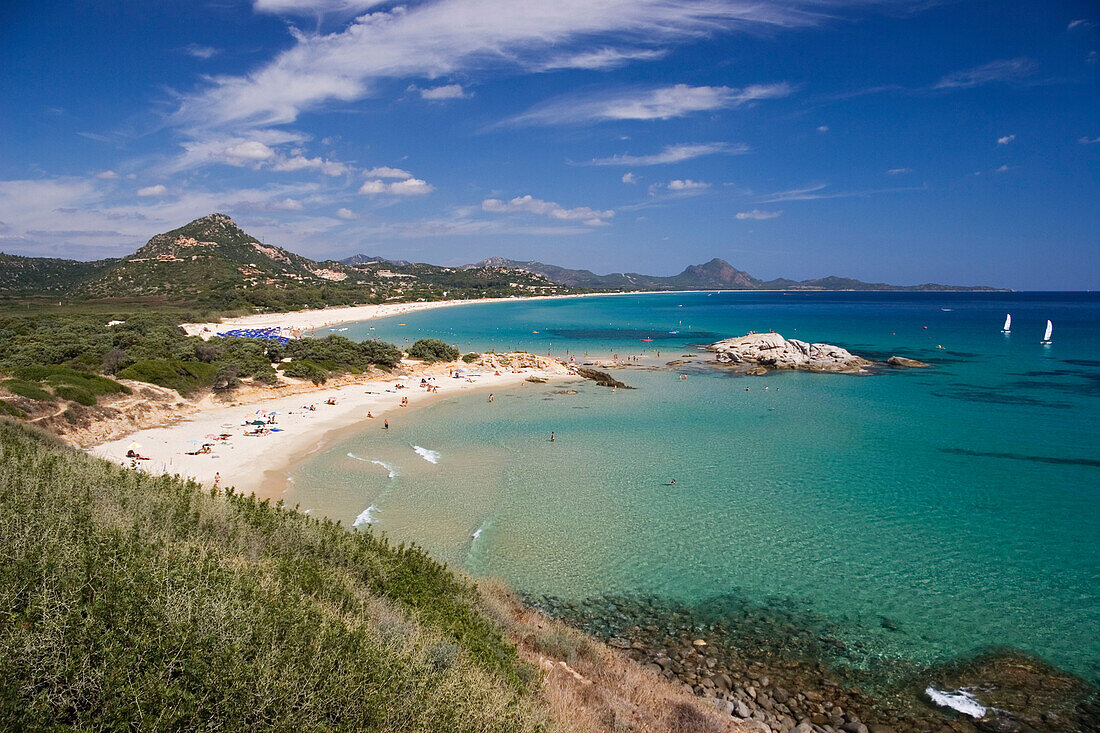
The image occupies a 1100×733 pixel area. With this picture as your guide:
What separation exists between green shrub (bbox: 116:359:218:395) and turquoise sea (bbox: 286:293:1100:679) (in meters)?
12.5

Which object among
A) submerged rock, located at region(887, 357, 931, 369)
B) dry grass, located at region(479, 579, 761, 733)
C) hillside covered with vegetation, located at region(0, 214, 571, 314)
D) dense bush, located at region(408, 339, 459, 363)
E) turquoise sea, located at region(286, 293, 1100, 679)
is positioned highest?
hillside covered with vegetation, located at region(0, 214, 571, 314)

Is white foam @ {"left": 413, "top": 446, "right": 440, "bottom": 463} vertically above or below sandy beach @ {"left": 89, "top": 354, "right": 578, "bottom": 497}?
below

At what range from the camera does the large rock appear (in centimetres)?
5494

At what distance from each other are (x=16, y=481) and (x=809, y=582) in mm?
16634

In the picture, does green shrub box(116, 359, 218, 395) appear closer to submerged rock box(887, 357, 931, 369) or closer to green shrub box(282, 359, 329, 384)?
green shrub box(282, 359, 329, 384)

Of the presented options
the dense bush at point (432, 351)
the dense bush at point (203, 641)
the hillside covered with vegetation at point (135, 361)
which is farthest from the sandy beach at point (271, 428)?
the dense bush at point (203, 641)

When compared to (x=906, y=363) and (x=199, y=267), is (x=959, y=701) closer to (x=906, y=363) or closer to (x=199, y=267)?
(x=906, y=363)

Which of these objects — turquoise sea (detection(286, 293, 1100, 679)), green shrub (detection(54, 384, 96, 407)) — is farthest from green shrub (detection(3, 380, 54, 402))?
turquoise sea (detection(286, 293, 1100, 679))

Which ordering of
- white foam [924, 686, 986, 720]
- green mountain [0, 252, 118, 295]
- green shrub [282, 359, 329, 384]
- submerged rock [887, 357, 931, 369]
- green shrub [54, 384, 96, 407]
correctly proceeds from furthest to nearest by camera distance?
green mountain [0, 252, 118, 295], submerged rock [887, 357, 931, 369], green shrub [282, 359, 329, 384], green shrub [54, 384, 96, 407], white foam [924, 686, 986, 720]

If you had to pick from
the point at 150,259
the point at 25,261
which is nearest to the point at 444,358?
the point at 150,259

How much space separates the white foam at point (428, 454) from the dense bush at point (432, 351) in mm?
27034

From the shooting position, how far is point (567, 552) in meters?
16.5

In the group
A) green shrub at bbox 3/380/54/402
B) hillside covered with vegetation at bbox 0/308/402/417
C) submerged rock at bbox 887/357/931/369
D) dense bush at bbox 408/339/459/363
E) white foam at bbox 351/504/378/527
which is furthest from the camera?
submerged rock at bbox 887/357/931/369

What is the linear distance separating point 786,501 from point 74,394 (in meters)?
31.1
